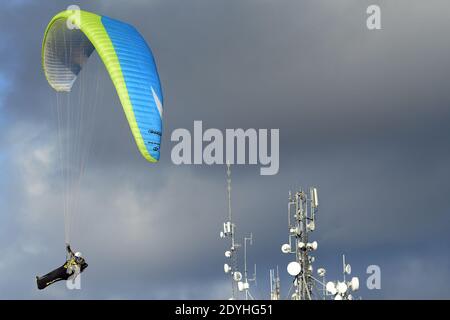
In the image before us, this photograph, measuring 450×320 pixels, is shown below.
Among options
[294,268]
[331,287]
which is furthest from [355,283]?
A: [294,268]

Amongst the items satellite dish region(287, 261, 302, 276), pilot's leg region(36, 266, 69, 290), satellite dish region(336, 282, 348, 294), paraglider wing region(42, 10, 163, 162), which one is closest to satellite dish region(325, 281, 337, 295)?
satellite dish region(336, 282, 348, 294)

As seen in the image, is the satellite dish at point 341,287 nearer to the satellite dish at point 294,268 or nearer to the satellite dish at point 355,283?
the satellite dish at point 355,283

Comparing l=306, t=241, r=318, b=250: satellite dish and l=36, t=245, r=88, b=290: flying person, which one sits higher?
l=306, t=241, r=318, b=250: satellite dish

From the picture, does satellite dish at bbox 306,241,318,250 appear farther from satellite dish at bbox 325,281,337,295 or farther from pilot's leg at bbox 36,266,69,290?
pilot's leg at bbox 36,266,69,290

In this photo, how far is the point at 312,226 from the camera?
80.9 meters

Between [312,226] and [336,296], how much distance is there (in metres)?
5.98

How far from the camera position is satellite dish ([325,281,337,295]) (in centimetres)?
7756

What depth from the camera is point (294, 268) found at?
78250 millimetres

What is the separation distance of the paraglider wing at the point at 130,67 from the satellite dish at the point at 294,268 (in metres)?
14.9

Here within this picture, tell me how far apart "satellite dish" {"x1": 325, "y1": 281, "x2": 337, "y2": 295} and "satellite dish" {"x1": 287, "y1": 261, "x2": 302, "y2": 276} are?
89.1 inches

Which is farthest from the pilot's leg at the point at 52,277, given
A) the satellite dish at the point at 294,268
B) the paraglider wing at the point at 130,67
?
the satellite dish at the point at 294,268
